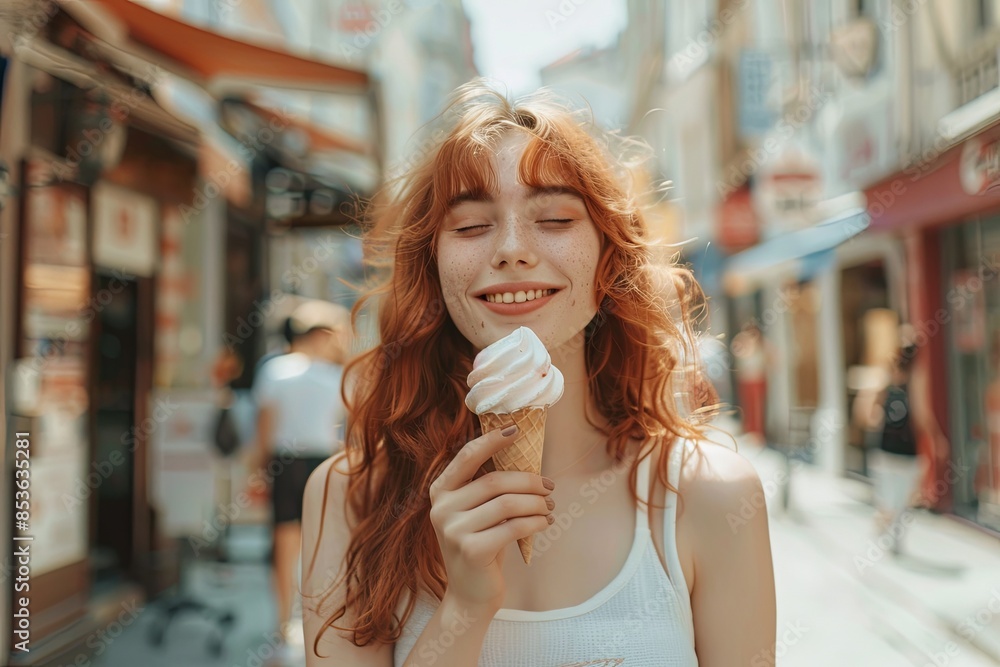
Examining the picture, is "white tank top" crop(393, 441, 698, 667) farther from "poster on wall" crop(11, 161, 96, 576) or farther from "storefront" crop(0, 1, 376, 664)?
"poster on wall" crop(11, 161, 96, 576)

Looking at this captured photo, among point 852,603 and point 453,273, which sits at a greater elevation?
point 453,273

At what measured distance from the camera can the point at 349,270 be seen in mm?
14055

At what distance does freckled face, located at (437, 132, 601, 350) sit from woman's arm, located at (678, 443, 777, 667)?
416mm

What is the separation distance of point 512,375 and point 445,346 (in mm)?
457

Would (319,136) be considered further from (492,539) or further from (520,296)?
(492,539)

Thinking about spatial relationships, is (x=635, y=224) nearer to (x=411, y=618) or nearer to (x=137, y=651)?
(x=411, y=618)

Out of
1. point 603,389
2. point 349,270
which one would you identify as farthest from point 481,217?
point 349,270

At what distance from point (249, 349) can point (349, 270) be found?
4688mm

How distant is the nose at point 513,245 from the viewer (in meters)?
1.44

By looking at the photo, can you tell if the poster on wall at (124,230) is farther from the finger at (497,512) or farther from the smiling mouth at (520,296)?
the finger at (497,512)

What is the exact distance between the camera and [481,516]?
49.2 inches

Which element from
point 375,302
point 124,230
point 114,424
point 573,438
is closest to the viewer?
point 573,438

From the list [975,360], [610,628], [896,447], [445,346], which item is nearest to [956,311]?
[975,360]

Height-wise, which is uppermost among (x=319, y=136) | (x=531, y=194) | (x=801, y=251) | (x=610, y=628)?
(x=319, y=136)
